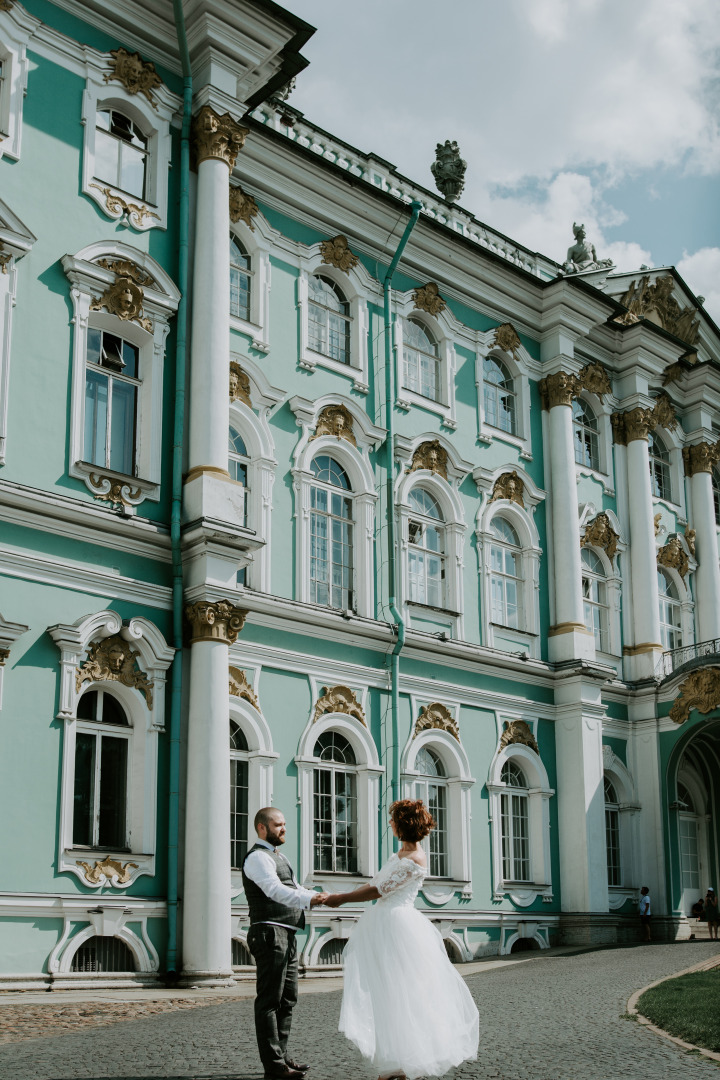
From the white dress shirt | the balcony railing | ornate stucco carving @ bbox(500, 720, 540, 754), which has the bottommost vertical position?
the white dress shirt

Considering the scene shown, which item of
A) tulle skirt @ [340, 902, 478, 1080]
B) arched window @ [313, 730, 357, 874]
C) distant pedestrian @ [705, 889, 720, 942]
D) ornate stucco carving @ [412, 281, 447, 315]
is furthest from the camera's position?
distant pedestrian @ [705, 889, 720, 942]

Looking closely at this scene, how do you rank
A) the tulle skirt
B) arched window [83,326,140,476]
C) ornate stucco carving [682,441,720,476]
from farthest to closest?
ornate stucco carving [682,441,720,476]
arched window [83,326,140,476]
the tulle skirt

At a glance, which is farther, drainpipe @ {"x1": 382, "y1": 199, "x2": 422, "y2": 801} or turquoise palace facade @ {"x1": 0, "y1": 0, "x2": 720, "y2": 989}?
drainpipe @ {"x1": 382, "y1": 199, "x2": 422, "y2": 801}

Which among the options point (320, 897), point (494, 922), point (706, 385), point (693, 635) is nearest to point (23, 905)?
point (320, 897)

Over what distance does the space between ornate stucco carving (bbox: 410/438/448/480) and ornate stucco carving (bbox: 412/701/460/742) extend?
418 centimetres

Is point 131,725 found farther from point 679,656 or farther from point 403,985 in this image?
point 679,656

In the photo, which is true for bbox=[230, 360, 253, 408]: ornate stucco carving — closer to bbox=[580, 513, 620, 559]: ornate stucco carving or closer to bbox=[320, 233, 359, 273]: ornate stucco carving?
bbox=[320, 233, 359, 273]: ornate stucco carving

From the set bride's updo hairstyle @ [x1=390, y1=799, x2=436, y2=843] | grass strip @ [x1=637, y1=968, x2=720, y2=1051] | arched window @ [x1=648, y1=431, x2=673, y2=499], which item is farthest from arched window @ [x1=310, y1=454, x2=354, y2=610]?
bride's updo hairstyle @ [x1=390, y1=799, x2=436, y2=843]

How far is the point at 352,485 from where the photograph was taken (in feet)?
69.8

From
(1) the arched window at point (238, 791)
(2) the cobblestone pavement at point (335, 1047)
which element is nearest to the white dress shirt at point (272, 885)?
(2) the cobblestone pavement at point (335, 1047)

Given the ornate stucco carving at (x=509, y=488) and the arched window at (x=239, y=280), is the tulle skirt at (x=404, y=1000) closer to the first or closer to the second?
the arched window at (x=239, y=280)

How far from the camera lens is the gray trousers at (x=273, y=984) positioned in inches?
309

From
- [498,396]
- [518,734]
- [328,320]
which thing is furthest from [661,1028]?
[498,396]

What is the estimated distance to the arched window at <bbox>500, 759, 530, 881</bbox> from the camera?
2280 cm
